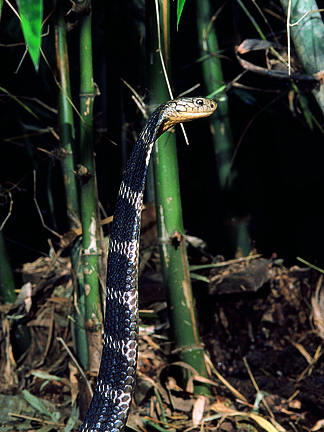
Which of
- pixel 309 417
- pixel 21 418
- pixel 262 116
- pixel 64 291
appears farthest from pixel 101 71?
pixel 309 417

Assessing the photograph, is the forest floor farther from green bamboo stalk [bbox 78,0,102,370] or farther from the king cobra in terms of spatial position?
the king cobra

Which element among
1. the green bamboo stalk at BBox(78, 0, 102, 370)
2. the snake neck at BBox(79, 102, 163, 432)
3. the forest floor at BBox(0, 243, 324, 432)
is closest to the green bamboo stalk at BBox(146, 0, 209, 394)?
the forest floor at BBox(0, 243, 324, 432)

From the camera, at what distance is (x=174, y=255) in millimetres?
1654

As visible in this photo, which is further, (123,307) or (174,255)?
(174,255)

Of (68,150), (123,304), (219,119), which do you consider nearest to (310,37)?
(219,119)

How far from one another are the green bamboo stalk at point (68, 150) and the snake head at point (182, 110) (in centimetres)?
62

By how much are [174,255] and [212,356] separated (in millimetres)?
570

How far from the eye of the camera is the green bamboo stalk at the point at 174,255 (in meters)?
1.63

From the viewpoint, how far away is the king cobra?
1.08 meters

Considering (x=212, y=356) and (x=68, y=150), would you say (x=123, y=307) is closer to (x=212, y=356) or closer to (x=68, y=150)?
(x=68, y=150)

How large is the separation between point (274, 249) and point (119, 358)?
1715 millimetres

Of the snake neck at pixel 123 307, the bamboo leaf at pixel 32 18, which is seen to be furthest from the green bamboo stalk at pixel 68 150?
the bamboo leaf at pixel 32 18

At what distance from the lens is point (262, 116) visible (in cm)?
266

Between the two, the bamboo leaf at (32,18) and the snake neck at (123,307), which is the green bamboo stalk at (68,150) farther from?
the bamboo leaf at (32,18)
